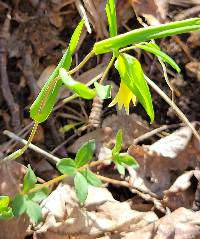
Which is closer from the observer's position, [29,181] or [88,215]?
[29,181]

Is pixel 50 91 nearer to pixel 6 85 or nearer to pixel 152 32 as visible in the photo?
pixel 152 32

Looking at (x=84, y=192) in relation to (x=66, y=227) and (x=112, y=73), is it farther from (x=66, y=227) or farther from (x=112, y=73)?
Result: (x=112, y=73)

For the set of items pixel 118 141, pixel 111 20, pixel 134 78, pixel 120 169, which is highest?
pixel 111 20

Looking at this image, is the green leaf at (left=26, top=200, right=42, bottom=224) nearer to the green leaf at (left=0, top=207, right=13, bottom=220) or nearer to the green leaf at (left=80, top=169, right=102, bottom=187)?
the green leaf at (left=0, top=207, right=13, bottom=220)

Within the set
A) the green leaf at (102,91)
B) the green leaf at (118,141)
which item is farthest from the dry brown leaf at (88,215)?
the green leaf at (102,91)

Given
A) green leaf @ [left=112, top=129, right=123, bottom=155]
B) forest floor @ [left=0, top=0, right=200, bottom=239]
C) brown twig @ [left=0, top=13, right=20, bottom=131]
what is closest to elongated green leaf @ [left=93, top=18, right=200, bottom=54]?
green leaf @ [left=112, top=129, right=123, bottom=155]

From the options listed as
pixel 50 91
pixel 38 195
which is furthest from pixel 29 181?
pixel 50 91
